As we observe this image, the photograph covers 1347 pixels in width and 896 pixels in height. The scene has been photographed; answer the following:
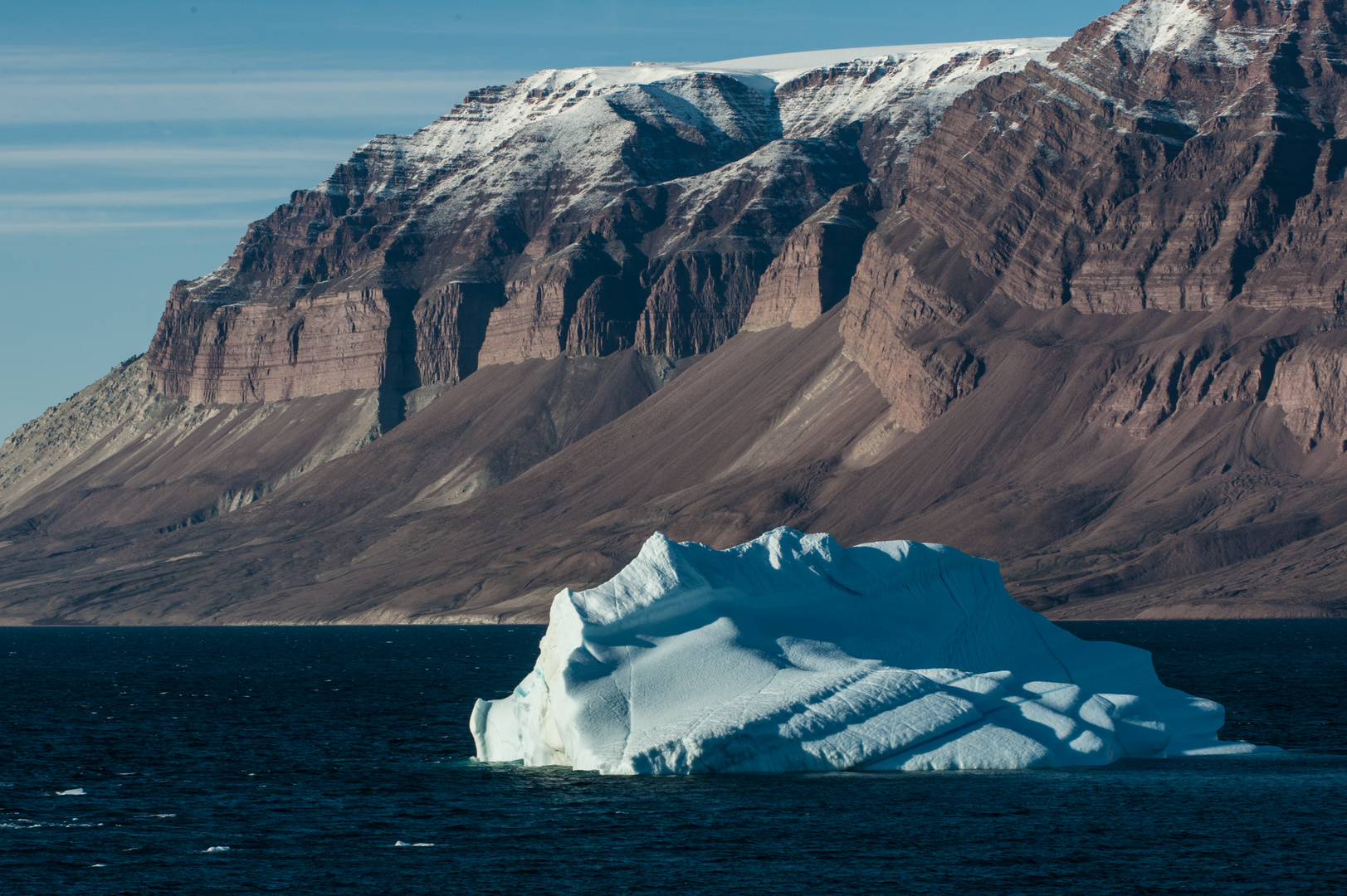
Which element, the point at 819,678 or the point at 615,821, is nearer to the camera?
the point at 615,821

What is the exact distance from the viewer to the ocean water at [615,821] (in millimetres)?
47281

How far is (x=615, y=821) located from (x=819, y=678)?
32.4 ft

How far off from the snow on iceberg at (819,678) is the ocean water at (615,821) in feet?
4.21

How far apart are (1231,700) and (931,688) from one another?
3701 cm

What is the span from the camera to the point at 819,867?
1887 inches

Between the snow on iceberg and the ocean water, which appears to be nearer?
the ocean water

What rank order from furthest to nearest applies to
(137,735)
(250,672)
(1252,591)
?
(1252,591)
(250,672)
(137,735)

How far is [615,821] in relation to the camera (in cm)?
5491

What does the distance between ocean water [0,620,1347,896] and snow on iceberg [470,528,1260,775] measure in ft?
4.21

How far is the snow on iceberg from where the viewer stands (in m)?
60.1

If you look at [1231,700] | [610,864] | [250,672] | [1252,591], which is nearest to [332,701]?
[250,672]

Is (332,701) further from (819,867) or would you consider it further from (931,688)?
(819,867)

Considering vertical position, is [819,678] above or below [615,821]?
above

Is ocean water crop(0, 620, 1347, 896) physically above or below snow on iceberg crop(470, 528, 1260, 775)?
below
